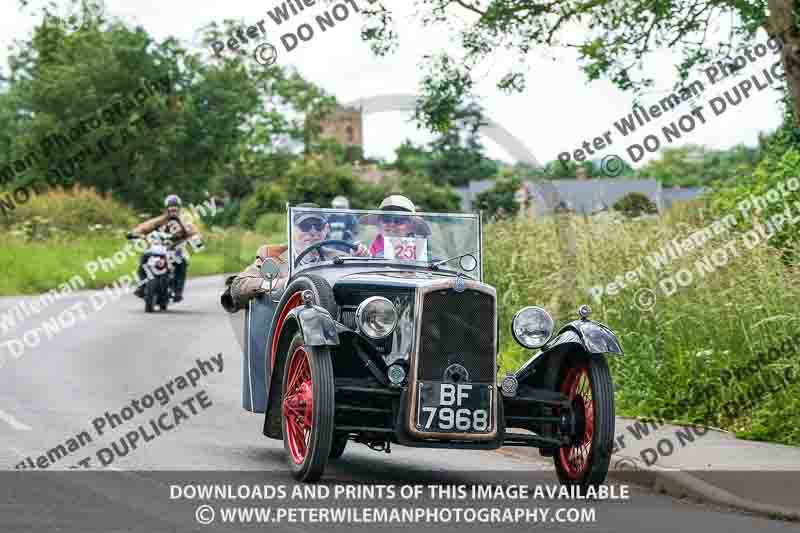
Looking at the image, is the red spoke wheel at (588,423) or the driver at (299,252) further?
the driver at (299,252)

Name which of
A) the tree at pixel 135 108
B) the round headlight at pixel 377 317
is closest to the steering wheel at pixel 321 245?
the round headlight at pixel 377 317

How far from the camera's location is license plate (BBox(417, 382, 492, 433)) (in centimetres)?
890

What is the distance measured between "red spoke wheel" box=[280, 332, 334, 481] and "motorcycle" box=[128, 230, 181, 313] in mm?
16022

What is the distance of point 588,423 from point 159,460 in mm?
3132

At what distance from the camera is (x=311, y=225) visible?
35.7ft

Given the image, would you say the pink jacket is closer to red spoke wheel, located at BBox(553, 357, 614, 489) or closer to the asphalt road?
the asphalt road

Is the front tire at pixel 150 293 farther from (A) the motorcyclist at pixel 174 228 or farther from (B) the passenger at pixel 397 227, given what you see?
(B) the passenger at pixel 397 227

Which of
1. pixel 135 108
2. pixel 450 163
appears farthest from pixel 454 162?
pixel 135 108

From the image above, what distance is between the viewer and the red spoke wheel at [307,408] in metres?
8.84

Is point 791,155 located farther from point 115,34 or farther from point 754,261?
point 115,34

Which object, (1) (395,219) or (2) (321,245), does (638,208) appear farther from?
(2) (321,245)

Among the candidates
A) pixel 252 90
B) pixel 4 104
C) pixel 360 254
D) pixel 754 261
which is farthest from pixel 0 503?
pixel 252 90

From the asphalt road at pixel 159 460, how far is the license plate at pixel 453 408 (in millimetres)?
466

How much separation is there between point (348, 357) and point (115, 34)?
183 feet
